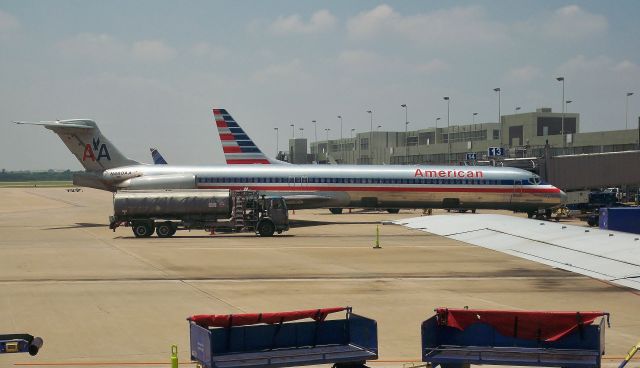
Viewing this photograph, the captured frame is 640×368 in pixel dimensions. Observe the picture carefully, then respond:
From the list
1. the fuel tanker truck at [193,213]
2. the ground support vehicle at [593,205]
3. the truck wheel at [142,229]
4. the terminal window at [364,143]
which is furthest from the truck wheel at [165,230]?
the terminal window at [364,143]

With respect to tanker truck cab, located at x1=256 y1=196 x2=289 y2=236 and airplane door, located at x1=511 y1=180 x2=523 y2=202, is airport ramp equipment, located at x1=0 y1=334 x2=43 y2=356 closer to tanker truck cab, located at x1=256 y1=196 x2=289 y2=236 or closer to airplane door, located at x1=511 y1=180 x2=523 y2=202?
tanker truck cab, located at x1=256 y1=196 x2=289 y2=236

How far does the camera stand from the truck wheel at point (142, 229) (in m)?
44.6

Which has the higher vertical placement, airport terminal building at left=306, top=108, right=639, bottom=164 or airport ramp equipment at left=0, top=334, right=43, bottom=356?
airport terminal building at left=306, top=108, right=639, bottom=164

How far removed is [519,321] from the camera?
12.6 metres

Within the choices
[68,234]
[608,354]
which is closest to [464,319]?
[608,354]

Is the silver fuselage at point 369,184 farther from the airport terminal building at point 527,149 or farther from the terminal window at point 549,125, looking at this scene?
the terminal window at point 549,125

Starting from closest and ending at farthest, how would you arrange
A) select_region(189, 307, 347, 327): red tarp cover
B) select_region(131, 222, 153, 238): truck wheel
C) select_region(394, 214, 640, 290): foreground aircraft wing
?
select_region(189, 307, 347, 327): red tarp cover
select_region(394, 214, 640, 290): foreground aircraft wing
select_region(131, 222, 153, 238): truck wheel

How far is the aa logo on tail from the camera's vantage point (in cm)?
5528

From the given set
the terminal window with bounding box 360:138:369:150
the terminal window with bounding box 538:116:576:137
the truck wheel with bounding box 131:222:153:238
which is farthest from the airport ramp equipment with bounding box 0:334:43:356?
the terminal window with bounding box 360:138:369:150

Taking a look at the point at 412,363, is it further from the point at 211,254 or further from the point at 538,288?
the point at 211,254

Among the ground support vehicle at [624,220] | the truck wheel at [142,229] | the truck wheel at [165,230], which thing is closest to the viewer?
the ground support vehicle at [624,220]

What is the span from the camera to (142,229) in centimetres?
4469

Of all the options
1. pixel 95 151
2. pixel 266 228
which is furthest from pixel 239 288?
pixel 95 151

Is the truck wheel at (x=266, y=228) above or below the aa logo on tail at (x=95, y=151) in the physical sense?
below
